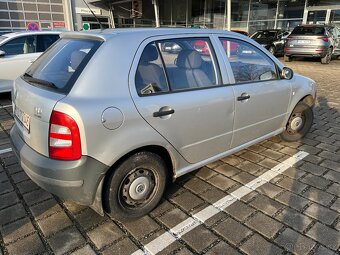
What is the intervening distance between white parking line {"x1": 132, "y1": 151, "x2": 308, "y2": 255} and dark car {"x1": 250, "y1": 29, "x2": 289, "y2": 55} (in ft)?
44.8

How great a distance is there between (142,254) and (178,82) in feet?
4.89

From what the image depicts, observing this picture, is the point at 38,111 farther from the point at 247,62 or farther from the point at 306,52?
the point at 306,52

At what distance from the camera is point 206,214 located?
2.74 metres

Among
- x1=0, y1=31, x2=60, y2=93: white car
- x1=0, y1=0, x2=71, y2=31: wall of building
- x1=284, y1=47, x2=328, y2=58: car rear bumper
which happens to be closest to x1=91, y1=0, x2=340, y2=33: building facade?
x1=0, y1=0, x2=71, y2=31: wall of building

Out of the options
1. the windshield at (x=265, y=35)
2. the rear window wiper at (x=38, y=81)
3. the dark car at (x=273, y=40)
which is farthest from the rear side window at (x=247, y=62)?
the windshield at (x=265, y=35)

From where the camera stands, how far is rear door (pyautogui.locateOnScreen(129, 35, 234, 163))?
8.11 ft

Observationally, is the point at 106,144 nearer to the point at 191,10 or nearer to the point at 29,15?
the point at 29,15

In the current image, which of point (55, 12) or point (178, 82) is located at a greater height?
point (55, 12)

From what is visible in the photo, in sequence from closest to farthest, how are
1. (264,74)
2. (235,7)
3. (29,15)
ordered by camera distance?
(264,74) → (29,15) → (235,7)

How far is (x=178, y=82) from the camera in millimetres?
2725

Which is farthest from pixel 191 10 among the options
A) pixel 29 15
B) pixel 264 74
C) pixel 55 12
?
pixel 264 74

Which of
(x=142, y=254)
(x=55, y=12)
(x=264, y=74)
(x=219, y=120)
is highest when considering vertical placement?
(x=55, y=12)

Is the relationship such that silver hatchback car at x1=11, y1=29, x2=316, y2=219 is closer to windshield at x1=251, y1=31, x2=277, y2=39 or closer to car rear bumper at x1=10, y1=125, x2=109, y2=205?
car rear bumper at x1=10, y1=125, x2=109, y2=205

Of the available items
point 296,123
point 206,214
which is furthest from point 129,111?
point 296,123
